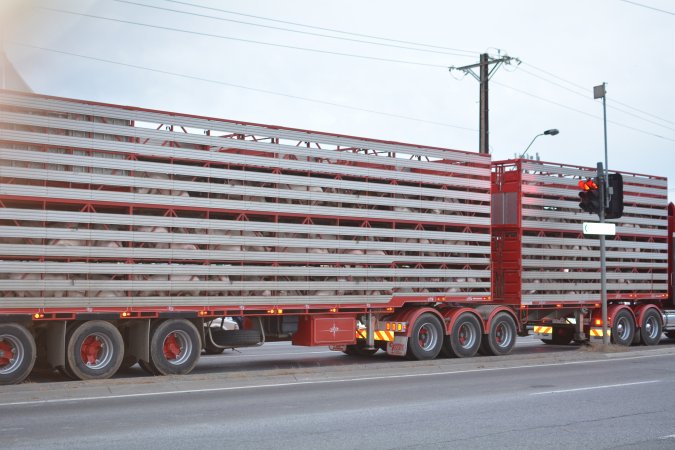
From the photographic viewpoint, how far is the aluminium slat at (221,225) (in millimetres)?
14023

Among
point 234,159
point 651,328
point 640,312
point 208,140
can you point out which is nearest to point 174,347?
point 234,159

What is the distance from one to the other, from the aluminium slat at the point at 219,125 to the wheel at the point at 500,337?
3.71 meters

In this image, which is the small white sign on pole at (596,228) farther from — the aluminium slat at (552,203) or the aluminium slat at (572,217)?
the aluminium slat at (552,203)

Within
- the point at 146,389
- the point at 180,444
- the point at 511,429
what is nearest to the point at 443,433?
the point at 511,429

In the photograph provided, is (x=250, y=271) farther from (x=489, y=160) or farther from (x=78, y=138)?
(x=489, y=160)

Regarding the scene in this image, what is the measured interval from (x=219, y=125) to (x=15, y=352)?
519cm

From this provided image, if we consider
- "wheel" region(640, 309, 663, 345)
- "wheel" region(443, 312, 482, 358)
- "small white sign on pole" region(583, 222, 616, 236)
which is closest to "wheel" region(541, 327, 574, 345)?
"wheel" region(640, 309, 663, 345)

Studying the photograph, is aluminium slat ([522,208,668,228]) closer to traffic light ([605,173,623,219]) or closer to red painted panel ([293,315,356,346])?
traffic light ([605,173,623,219])

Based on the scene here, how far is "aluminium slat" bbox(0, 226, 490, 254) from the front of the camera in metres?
14.0

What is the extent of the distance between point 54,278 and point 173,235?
2.14m

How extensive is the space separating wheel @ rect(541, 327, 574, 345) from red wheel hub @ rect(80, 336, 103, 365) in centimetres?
1288

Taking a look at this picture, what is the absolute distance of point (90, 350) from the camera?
14.7m

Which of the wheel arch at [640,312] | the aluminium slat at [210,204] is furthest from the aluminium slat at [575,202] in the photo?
the wheel arch at [640,312]

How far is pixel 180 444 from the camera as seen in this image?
8.76 meters
